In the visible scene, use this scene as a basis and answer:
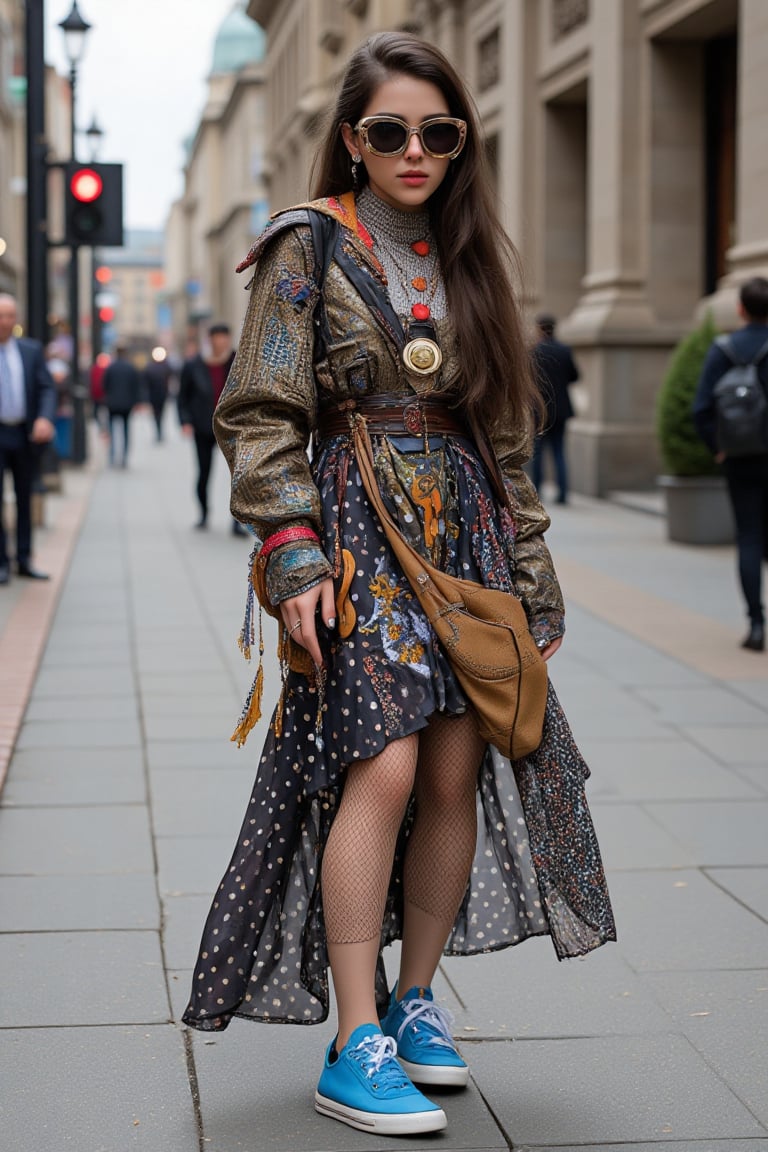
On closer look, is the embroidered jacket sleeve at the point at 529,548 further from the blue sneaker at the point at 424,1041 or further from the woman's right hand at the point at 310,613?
the blue sneaker at the point at 424,1041

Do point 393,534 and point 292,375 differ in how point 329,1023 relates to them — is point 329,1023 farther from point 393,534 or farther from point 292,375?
point 292,375

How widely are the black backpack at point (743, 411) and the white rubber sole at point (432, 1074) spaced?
18.8ft

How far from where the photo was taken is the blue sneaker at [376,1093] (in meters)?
2.99

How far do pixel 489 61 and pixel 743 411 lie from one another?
16867 millimetres

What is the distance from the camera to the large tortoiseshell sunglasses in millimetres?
3082

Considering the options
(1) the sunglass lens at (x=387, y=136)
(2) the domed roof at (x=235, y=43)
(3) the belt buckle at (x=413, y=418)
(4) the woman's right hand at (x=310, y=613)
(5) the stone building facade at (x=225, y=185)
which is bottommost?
(4) the woman's right hand at (x=310, y=613)

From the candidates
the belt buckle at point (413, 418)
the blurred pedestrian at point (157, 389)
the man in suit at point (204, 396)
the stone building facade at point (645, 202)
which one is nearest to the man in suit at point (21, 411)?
the man in suit at point (204, 396)

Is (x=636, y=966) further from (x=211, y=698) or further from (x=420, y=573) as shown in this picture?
(x=211, y=698)

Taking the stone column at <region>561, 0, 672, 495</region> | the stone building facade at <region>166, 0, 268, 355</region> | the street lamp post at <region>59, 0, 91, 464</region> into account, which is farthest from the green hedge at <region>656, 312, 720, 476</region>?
the stone building facade at <region>166, 0, 268, 355</region>

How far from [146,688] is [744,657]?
291 centimetres

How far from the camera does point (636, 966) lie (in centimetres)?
409

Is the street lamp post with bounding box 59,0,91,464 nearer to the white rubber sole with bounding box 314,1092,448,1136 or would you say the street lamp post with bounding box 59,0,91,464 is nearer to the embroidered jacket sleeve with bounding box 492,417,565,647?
the embroidered jacket sleeve with bounding box 492,417,565,647

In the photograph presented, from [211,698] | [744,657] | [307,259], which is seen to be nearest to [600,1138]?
[307,259]

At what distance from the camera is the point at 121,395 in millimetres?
25500
